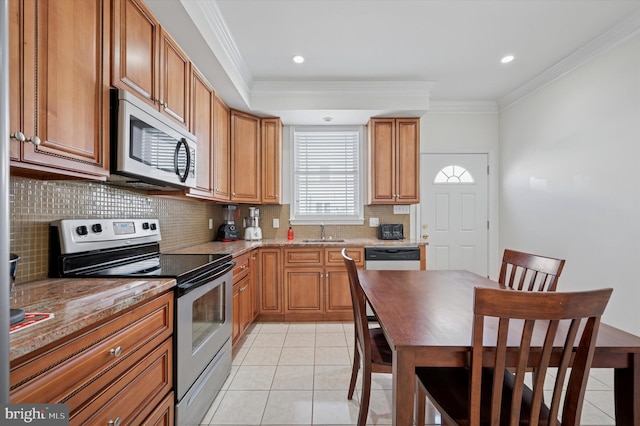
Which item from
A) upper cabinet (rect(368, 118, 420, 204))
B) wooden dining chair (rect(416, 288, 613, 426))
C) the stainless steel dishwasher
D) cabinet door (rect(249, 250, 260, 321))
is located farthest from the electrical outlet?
wooden dining chair (rect(416, 288, 613, 426))

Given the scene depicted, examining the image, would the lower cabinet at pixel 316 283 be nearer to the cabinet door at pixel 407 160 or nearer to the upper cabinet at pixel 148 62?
the cabinet door at pixel 407 160

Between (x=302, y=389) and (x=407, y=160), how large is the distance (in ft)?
8.92

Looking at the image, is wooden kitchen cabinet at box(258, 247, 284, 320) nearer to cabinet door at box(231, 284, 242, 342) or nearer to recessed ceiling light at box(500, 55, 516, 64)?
cabinet door at box(231, 284, 242, 342)

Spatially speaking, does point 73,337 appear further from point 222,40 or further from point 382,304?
point 222,40

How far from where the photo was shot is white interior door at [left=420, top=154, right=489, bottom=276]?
4121 mm

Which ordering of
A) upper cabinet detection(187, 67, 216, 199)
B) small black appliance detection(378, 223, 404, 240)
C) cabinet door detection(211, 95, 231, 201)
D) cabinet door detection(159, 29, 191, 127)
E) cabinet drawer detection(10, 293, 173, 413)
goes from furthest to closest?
small black appliance detection(378, 223, 404, 240) < cabinet door detection(211, 95, 231, 201) < upper cabinet detection(187, 67, 216, 199) < cabinet door detection(159, 29, 191, 127) < cabinet drawer detection(10, 293, 173, 413)

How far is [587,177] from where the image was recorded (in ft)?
9.21

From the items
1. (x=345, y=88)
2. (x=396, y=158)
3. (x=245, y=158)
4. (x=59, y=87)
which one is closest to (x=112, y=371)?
(x=59, y=87)

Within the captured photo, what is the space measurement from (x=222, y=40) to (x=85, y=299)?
2.20 meters

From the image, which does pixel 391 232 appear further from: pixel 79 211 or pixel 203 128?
pixel 79 211

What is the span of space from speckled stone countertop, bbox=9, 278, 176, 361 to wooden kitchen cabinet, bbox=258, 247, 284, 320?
6.35 ft

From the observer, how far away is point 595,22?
245cm

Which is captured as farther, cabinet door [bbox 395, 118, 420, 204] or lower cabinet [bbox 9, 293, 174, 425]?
cabinet door [bbox 395, 118, 420, 204]

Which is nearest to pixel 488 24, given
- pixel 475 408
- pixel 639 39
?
pixel 639 39
